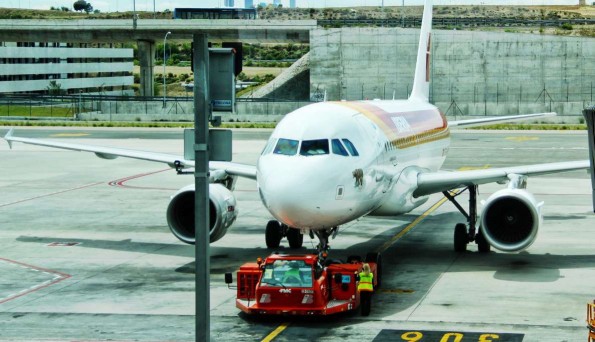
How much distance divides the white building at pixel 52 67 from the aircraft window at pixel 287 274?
14298 cm

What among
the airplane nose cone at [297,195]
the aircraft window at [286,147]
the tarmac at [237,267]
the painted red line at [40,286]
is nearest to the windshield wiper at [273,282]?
the tarmac at [237,267]

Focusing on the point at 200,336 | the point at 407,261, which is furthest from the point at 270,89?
the point at 200,336

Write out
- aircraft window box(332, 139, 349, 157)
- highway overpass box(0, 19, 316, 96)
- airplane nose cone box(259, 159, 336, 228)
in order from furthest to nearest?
1. highway overpass box(0, 19, 316, 96)
2. aircraft window box(332, 139, 349, 157)
3. airplane nose cone box(259, 159, 336, 228)

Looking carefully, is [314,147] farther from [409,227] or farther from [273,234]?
[409,227]

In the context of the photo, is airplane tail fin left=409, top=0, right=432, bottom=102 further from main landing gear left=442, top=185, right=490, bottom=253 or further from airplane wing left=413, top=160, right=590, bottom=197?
airplane wing left=413, top=160, right=590, bottom=197

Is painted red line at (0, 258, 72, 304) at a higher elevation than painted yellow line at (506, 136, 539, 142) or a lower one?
higher

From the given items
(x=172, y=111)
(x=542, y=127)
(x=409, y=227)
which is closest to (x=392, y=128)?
(x=409, y=227)

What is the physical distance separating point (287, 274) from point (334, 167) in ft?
10.7

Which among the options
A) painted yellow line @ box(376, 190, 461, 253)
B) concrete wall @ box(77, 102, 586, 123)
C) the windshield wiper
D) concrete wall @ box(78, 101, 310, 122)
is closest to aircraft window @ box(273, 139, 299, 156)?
the windshield wiper

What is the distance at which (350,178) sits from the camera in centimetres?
2562

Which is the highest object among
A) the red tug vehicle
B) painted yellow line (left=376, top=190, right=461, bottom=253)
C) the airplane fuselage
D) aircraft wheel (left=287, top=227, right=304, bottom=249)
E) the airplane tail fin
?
the airplane tail fin

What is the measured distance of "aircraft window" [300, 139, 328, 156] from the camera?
25359mm

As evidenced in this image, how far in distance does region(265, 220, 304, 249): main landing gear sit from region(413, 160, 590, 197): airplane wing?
3.96m

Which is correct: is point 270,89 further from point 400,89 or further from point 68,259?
point 68,259
